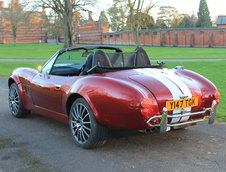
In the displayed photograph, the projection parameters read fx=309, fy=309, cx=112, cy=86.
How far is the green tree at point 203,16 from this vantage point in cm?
8600

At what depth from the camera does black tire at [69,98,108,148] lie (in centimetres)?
393

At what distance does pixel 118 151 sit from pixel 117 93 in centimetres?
79

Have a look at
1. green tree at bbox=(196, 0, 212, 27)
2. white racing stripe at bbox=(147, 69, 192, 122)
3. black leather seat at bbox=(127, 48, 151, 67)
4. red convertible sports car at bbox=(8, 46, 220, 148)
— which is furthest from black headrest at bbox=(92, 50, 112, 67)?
green tree at bbox=(196, 0, 212, 27)

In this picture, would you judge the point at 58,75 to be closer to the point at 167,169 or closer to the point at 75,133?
the point at 75,133

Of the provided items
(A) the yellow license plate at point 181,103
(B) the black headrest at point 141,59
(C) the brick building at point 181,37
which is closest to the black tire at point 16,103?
(B) the black headrest at point 141,59

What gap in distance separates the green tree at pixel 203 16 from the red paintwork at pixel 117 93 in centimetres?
8629

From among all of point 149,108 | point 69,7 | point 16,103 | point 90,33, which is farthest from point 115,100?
point 90,33

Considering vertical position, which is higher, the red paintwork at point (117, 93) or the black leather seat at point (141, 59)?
the black leather seat at point (141, 59)

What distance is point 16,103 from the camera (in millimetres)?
5891

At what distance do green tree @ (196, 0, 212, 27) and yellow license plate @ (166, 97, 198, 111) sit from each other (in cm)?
8663

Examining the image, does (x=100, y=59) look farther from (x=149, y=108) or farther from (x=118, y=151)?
(x=118, y=151)

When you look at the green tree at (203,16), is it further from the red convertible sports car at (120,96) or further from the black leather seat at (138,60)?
the red convertible sports car at (120,96)

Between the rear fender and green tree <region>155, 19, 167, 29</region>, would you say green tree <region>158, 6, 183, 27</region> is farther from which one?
the rear fender

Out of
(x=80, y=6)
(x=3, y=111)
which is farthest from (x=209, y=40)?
(x=3, y=111)
